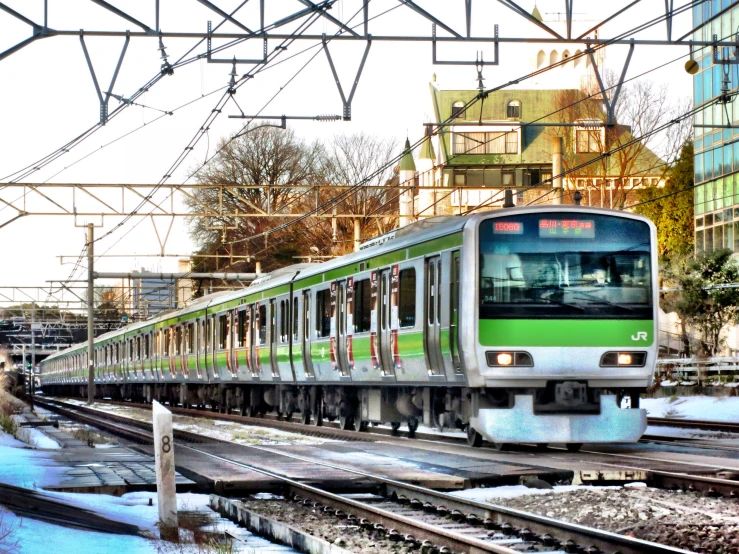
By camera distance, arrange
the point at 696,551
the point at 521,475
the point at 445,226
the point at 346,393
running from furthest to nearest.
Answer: the point at 346,393 < the point at 445,226 < the point at 521,475 < the point at 696,551

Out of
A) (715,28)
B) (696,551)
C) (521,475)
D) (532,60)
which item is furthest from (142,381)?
(532,60)

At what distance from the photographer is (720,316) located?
3572 cm

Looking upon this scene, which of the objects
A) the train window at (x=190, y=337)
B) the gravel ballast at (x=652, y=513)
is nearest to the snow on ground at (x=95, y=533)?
the gravel ballast at (x=652, y=513)

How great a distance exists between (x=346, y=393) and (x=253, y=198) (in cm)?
4102

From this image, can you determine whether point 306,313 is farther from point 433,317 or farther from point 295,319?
point 433,317

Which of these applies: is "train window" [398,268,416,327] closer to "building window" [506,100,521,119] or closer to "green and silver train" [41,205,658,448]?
"green and silver train" [41,205,658,448]

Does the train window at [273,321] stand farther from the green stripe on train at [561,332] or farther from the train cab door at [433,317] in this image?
the green stripe on train at [561,332]

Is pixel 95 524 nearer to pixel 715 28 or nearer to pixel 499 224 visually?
pixel 499 224

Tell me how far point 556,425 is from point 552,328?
1.13 meters

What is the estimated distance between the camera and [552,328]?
49.0ft

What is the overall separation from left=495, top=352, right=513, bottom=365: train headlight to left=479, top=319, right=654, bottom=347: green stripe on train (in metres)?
0.12

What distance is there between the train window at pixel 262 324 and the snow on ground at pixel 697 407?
7.76m

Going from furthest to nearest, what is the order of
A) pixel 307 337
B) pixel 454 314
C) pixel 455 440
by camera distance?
pixel 307 337, pixel 455 440, pixel 454 314

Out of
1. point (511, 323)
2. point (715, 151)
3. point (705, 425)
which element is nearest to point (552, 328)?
point (511, 323)
